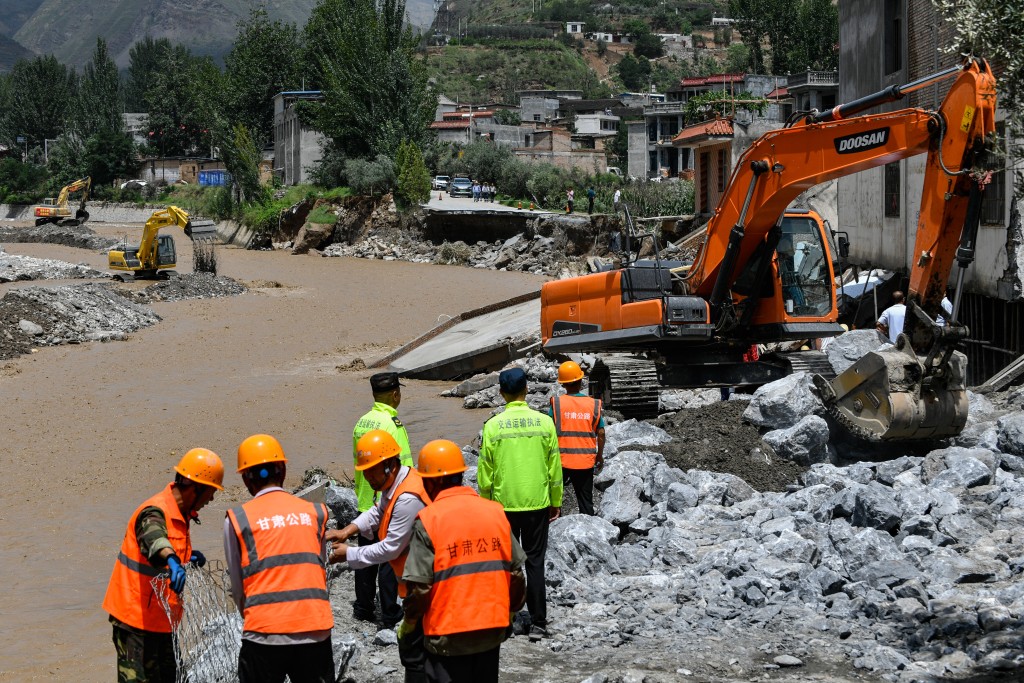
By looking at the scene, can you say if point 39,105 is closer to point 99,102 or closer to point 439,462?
point 99,102

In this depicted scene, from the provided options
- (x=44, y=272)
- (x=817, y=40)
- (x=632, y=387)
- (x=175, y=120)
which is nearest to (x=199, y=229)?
(x=44, y=272)

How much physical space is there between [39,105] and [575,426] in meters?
129

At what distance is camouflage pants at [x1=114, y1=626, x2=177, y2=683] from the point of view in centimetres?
559

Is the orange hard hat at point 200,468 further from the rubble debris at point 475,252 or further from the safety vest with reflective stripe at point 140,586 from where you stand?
the rubble debris at point 475,252

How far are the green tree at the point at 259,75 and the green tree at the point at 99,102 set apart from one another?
23991 mm

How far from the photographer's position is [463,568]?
5090 millimetres

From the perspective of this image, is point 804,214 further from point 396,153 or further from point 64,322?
point 396,153

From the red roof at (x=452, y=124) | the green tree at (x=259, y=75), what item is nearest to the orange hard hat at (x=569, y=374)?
the green tree at (x=259, y=75)

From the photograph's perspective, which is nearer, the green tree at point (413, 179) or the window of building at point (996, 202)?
the window of building at point (996, 202)

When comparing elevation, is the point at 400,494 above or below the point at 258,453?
below

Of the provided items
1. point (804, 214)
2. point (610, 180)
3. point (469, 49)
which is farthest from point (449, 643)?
point (469, 49)

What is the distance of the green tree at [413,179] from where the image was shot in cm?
5706

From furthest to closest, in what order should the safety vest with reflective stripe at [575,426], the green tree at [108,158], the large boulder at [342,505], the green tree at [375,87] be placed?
the green tree at [108,158], the green tree at [375,87], the large boulder at [342,505], the safety vest with reflective stripe at [575,426]

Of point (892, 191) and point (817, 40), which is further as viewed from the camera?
point (817, 40)
